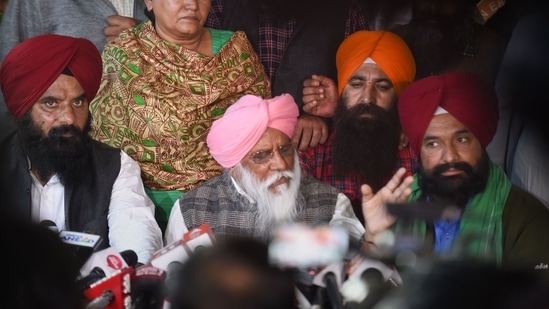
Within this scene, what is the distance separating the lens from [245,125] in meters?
4.09

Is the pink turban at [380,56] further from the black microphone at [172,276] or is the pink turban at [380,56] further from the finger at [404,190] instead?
the black microphone at [172,276]

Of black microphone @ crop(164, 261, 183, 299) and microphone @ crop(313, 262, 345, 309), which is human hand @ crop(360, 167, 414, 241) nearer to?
microphone @ crop(313, 262, 345, 309)

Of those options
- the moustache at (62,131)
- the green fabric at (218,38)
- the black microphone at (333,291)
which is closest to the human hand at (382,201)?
the black microphone at (333,291)

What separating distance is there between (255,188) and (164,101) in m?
0.54

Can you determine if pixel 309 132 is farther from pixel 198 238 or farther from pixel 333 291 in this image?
pixel 333 291

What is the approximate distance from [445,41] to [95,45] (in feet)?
5.02

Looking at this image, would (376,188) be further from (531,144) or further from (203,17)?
(203,17)

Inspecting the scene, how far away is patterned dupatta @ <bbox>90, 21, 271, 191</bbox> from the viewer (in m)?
4.24

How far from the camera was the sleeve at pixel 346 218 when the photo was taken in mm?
4008

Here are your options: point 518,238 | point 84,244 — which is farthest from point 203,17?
point 518,238

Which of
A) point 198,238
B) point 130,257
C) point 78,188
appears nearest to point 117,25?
point 78,188

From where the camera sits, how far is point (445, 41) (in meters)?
4.38

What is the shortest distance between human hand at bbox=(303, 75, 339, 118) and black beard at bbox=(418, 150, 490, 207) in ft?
1.92

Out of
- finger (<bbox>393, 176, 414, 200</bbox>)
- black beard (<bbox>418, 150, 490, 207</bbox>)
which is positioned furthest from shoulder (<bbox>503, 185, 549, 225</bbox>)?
finger (<bbox>393, 176, 414, 200</bbox>)
